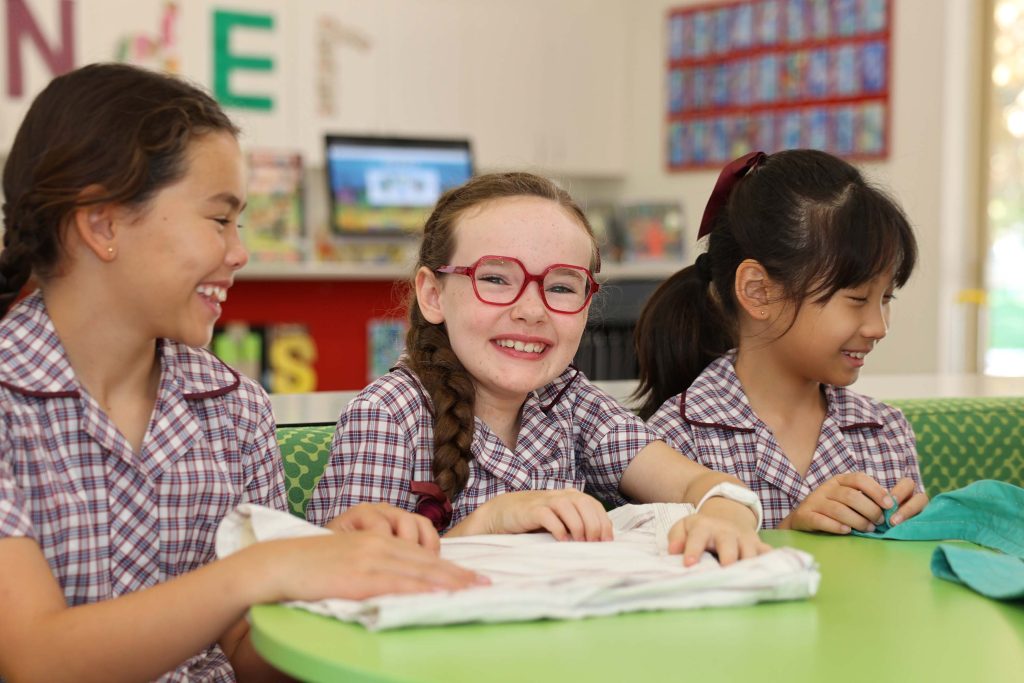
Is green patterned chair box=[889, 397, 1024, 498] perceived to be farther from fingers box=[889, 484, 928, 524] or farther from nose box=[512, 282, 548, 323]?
nose box=[512, 282, 548, 323]

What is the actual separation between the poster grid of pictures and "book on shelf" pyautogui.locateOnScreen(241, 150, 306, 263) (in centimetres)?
226

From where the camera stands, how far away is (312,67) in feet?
20.9

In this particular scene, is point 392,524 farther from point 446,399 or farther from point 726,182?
point 726,182

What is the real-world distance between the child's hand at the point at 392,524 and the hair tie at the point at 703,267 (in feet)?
3.01

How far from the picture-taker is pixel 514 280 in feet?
4.99

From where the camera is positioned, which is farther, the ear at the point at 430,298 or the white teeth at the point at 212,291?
the ear at the point at 430,298

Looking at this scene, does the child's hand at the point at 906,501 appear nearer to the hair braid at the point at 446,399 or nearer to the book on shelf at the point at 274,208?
the hair braid at the point at 446,399

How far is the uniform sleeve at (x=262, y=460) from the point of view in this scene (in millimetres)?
→ 1386

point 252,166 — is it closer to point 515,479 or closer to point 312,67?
point 312,67

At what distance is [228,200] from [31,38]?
487 cm

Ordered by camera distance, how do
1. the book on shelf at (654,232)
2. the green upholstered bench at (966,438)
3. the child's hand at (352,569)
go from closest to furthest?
1. the child's hand at (352,569)
2. the green upholstered bench at (966,438)
3. the book on shelf at (654,232)

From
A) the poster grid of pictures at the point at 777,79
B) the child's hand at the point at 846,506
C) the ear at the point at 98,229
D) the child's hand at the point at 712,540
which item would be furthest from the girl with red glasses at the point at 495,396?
the poster grid of pictures at the point at 777,79

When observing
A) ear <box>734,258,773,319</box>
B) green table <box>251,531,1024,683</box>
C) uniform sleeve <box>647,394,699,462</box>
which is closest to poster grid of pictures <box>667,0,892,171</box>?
ear <box>734,258,773,319</box>

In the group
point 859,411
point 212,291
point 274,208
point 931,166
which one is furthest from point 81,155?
point 931,166
